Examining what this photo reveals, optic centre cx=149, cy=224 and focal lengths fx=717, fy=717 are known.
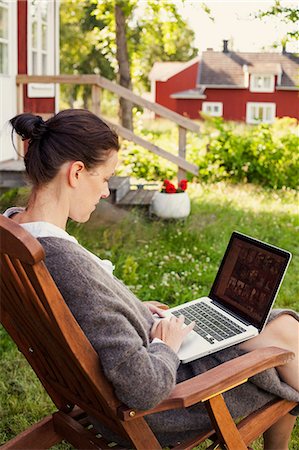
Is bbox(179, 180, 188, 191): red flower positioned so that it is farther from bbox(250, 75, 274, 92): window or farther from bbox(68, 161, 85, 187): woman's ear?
bbox(250, 75, 274, 92): window

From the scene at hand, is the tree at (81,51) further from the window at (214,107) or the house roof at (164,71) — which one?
the window at (214,107)

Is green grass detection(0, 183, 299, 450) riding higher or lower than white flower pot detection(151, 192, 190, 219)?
lower

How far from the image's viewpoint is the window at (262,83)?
34125 millimetres

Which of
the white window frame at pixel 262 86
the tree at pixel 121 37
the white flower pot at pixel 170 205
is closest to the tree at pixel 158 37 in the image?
the tree at pixel 121 37

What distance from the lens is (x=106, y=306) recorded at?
6.56 feet

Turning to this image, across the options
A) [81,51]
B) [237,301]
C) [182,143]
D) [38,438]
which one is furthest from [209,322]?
[81,51]

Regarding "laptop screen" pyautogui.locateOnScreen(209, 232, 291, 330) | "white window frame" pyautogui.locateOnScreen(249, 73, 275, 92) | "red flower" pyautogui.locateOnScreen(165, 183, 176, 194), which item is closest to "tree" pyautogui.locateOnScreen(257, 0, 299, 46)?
"red flower" pyautogui.locateOnScreen(165, 183, 176, 194)

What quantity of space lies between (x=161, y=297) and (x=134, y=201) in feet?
8.08

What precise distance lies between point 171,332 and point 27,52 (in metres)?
7.33

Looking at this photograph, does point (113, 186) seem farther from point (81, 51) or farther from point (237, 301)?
point (81, 51)

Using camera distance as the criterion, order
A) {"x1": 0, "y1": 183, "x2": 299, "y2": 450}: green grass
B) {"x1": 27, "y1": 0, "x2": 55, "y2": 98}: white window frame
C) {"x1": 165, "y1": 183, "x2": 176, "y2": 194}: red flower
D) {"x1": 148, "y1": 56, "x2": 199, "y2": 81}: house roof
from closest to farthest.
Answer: {"x1": 0, "y1": 183, "x2": 299, "y2": 450}: green grass
{"x1": 165, "y1": 183, "x2": 176, "y2": 194}: red flower
{"x1": 27, "y1": 0, "x2": 55, "y2": 98}: white window frame
{"x1": 148, "y1": 56, "x2": 199, "y2": 81}: house roof

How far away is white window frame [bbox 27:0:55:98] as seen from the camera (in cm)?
916

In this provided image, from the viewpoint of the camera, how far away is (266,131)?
→ 11.3 meters

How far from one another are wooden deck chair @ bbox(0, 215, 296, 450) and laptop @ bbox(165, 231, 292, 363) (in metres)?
0.20
